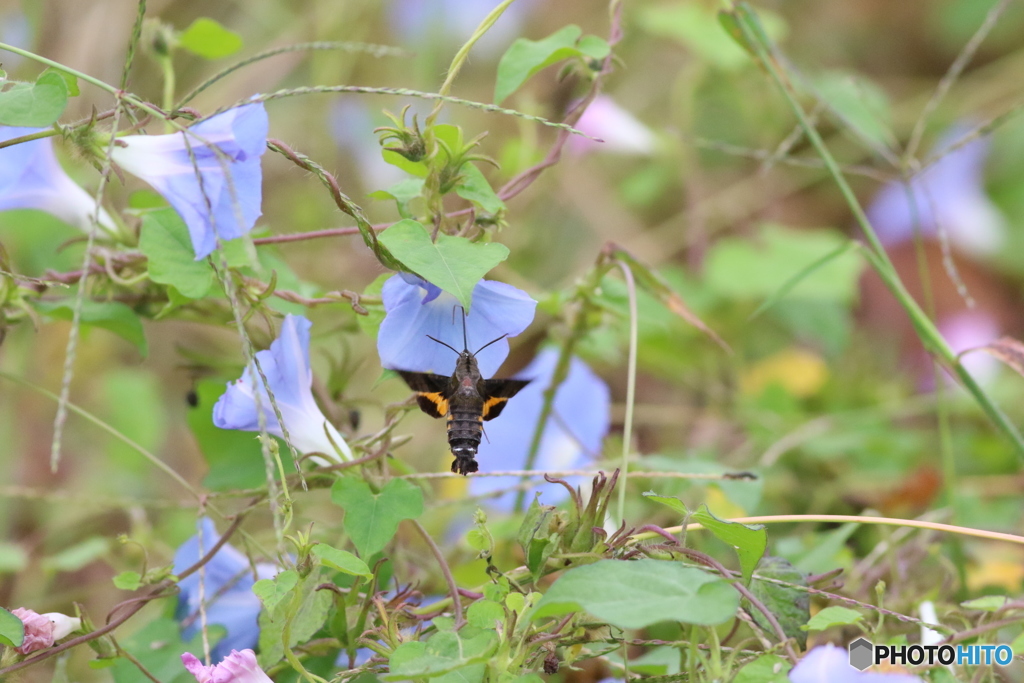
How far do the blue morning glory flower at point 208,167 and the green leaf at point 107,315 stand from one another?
15 centimetres

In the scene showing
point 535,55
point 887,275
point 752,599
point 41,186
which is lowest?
point 752,599

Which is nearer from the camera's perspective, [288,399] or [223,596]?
[288,399]

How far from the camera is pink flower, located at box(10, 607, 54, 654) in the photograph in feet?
2.39

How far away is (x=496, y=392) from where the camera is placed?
0.78 m

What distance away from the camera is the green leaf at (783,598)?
0.74 meters

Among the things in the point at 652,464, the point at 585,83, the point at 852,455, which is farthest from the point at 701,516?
the point at 852,455

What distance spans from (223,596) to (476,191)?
1.64 feet

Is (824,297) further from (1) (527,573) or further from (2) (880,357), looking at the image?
(1) (527,573)

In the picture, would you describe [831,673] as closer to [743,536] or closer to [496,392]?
[743,536]

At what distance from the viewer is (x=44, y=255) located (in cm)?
132

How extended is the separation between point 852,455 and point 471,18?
1.45 meters

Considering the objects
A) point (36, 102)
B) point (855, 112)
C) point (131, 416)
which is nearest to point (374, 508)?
point (36, 102)

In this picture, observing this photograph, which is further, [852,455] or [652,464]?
[852,455]

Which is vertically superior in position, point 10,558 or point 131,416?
point 131,416
